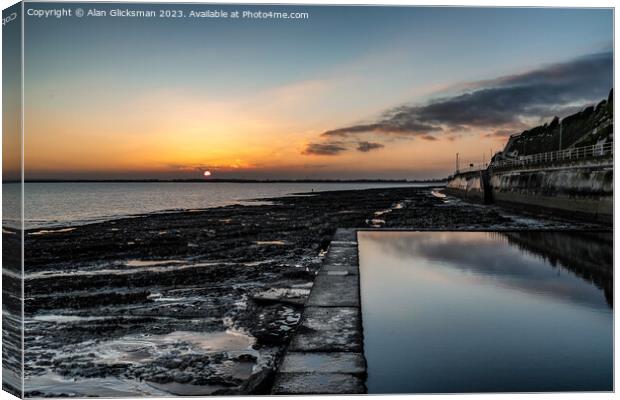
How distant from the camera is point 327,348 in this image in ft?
18.9

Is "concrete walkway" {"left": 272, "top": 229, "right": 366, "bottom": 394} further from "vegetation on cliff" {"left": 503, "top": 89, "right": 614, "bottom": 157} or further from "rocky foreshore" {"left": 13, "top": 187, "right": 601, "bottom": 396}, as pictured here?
"vegetation on cliff" {"left": 503, "top": 89, "right": 614, "bottom": 157}

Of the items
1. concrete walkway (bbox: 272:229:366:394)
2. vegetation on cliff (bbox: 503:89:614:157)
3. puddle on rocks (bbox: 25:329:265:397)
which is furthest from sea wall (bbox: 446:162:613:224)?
puddle on rocks (bbox: 25:329:265:397)

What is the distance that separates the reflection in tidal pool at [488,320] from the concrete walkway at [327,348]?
200 millimetres

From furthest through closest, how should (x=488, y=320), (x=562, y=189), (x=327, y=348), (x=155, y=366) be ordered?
1. (x=562, y=189)
2. (x=488, y=320)
3. (x=155, y=366)
4. (x=327, y=348)

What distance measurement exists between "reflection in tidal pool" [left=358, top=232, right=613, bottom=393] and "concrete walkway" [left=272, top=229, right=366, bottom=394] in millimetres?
200

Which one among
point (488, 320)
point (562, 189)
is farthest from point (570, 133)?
point (488, 320)

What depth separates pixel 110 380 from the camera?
232 inches

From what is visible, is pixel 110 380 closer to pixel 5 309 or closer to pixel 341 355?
pixel 5 309

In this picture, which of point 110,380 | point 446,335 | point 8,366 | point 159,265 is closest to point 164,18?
point 8,366

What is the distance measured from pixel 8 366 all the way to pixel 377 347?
379 cm

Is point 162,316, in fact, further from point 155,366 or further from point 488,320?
point 488,320

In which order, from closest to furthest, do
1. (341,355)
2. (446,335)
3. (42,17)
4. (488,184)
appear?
1. (42,17)
2. (341,355)
3. (446,335)
4. (488,184)

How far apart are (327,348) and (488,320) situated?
2.60 metres

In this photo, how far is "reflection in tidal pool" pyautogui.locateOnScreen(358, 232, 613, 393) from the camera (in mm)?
5078
